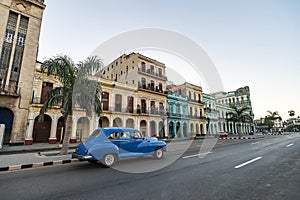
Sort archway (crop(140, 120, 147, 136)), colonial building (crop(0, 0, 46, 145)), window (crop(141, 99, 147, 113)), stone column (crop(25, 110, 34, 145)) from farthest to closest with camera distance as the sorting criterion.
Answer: archway (crop(140, 120, 147, 136))
window (crop(141, 99, 147, 113))
stone column (crop(25, 110, 34, 145))
colonial building (crop(0, 0, 46, 145))

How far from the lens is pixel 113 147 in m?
6.68

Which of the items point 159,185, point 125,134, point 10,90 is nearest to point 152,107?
point 10,90

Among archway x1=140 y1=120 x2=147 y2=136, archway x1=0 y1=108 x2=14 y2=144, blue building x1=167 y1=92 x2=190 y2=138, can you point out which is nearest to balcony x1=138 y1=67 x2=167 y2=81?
blue building x1=167 y1=92 x2=190 y2=138

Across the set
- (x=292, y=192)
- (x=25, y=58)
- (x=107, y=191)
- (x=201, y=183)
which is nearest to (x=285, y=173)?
(x=292, y=192)

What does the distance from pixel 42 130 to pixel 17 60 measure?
8.52 m

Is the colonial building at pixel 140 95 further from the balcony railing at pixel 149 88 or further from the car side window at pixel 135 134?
the car side window at pixel 135 134

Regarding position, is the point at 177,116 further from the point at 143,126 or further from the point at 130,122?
the point at 130,122

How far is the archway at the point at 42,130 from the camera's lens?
18.6m

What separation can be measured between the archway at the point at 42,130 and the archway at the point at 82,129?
340 centimetres

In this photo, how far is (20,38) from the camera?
60.2 feet

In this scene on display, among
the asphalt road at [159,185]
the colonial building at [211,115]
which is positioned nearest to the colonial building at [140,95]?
the colonial building at [211,115]

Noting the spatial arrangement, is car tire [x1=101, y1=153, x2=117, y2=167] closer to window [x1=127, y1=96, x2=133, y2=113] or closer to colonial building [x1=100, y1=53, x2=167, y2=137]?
colonial building [x1=100, y1=53, x2=167, y2=137]

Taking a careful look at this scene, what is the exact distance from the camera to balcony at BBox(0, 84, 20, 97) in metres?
16.1

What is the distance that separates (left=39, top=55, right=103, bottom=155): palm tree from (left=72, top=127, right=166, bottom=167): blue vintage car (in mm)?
4367
